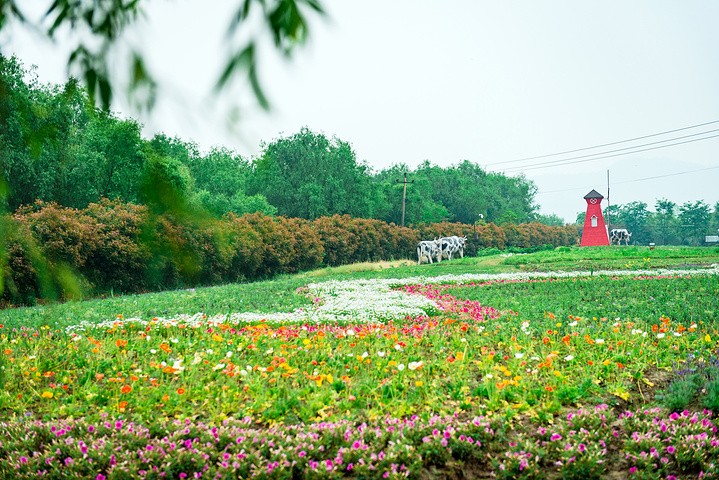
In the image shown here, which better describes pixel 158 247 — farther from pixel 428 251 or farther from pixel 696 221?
pixel 696 221

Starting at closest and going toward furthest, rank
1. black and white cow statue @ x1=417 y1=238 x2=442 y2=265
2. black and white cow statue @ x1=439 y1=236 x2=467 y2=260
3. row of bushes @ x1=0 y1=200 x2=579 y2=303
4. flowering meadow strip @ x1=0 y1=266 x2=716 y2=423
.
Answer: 1. row of bushes @ x1=0 y1=200 x2=579 y2=303
2. flowering meadow strip @ x1=0 y1=266 x2=716 y2=423
3. black and white cow statue @ x1=417 y1=238 x2=442 y2=265
4. black and white cow statue @ x1=439 y1=236 x2=467 y2=260

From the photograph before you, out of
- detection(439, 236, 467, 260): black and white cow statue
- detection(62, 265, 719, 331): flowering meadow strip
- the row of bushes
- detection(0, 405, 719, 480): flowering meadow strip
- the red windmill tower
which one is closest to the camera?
the row of bushes

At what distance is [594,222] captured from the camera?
3681 cm

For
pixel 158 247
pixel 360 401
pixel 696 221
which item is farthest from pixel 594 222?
pixel 158 247

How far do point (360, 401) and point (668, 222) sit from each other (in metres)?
68.4

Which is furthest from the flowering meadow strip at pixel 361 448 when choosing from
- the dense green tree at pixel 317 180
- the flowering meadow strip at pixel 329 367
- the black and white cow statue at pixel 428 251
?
the dense green tree at pixel 317 180

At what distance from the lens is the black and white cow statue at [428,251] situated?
2636 cm

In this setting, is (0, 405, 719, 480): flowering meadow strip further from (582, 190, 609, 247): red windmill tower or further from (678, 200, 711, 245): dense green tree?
(678, 200, 711, 245): dense green tree

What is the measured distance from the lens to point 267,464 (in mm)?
3092

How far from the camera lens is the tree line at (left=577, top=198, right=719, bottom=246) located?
56344 millimetres

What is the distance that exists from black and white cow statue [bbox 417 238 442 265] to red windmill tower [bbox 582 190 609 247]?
50.5 ft

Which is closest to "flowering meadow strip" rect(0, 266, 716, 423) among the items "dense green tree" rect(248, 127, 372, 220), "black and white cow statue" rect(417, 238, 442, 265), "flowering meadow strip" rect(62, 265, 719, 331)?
"flowering meadow strip" rect(62, 265, 719, 331)

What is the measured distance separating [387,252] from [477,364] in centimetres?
2369

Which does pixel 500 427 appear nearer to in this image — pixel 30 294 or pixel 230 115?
pixel 230 115
